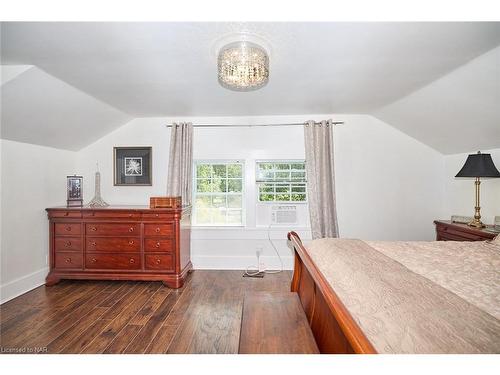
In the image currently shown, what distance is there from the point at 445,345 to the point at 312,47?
1.82m

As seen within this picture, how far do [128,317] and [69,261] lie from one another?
1.35 m

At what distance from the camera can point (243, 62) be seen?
160 cm

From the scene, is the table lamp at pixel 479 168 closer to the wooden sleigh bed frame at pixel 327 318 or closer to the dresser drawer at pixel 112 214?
the wooden sleigh bed frame at pixel 327 318

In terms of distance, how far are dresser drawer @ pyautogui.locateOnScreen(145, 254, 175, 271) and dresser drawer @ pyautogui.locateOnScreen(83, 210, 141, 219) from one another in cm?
53

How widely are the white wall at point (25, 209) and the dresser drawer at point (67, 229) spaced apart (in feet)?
0.67

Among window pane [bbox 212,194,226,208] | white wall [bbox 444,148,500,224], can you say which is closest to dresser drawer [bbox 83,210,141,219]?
window pane [bbox 212,194,226,208]

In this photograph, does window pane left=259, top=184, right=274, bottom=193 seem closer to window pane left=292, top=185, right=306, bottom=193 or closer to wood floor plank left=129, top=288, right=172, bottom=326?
window pane left=292, top=185, right=306, bottom=193

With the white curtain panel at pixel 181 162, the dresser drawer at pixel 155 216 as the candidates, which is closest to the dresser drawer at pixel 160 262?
the dresser drawer at pixel 155 216

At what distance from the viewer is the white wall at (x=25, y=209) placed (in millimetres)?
2514

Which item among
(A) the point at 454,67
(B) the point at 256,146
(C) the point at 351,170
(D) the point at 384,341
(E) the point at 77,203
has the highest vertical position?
(A) the point at 454,67

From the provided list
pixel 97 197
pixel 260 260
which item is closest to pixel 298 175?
pixel 260 260

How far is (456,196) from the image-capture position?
3188 millimetres
